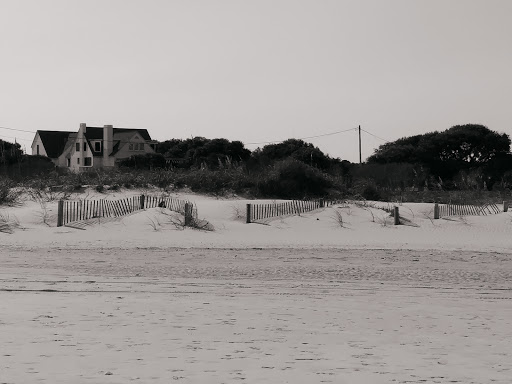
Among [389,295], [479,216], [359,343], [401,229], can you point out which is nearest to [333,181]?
[479,216]

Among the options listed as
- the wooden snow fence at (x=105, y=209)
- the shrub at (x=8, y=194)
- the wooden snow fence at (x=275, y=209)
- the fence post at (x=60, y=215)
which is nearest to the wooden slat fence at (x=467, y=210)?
the wooden snow fence at (x=275, y=209)

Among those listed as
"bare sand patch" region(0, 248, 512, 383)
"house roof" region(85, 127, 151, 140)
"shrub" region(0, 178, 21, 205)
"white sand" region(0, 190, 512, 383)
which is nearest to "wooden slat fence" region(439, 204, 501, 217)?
"white sand" region(0, 190, 512, 383)

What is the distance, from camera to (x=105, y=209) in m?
27.8

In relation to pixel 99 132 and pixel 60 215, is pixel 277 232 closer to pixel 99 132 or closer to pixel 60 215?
pixel 60 215

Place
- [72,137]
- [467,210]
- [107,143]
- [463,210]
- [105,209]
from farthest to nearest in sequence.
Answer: [72,137] < [107,143] < [467,210] < [463,210] < [105,209]

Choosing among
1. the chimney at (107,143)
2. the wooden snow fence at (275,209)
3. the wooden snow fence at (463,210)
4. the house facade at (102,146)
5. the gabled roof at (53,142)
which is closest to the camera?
the wooden snow fence at (275,209)

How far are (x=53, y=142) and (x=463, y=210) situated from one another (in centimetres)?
4798

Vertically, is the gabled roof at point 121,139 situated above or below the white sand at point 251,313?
above

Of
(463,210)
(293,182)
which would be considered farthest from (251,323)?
(293,182)

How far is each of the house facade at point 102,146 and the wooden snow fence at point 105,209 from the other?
36600 mm

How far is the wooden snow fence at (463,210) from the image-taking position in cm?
3216

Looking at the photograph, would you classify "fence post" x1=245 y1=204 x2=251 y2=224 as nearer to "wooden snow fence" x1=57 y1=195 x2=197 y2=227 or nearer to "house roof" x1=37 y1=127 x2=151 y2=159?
"wooden snow fence" x1=57 y1=195 x2=197 y2=227

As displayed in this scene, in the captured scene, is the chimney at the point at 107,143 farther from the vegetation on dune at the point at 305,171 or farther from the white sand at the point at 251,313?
the white sand at the point at 251,313

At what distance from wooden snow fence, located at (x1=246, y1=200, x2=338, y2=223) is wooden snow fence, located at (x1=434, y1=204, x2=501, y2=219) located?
176 inches
